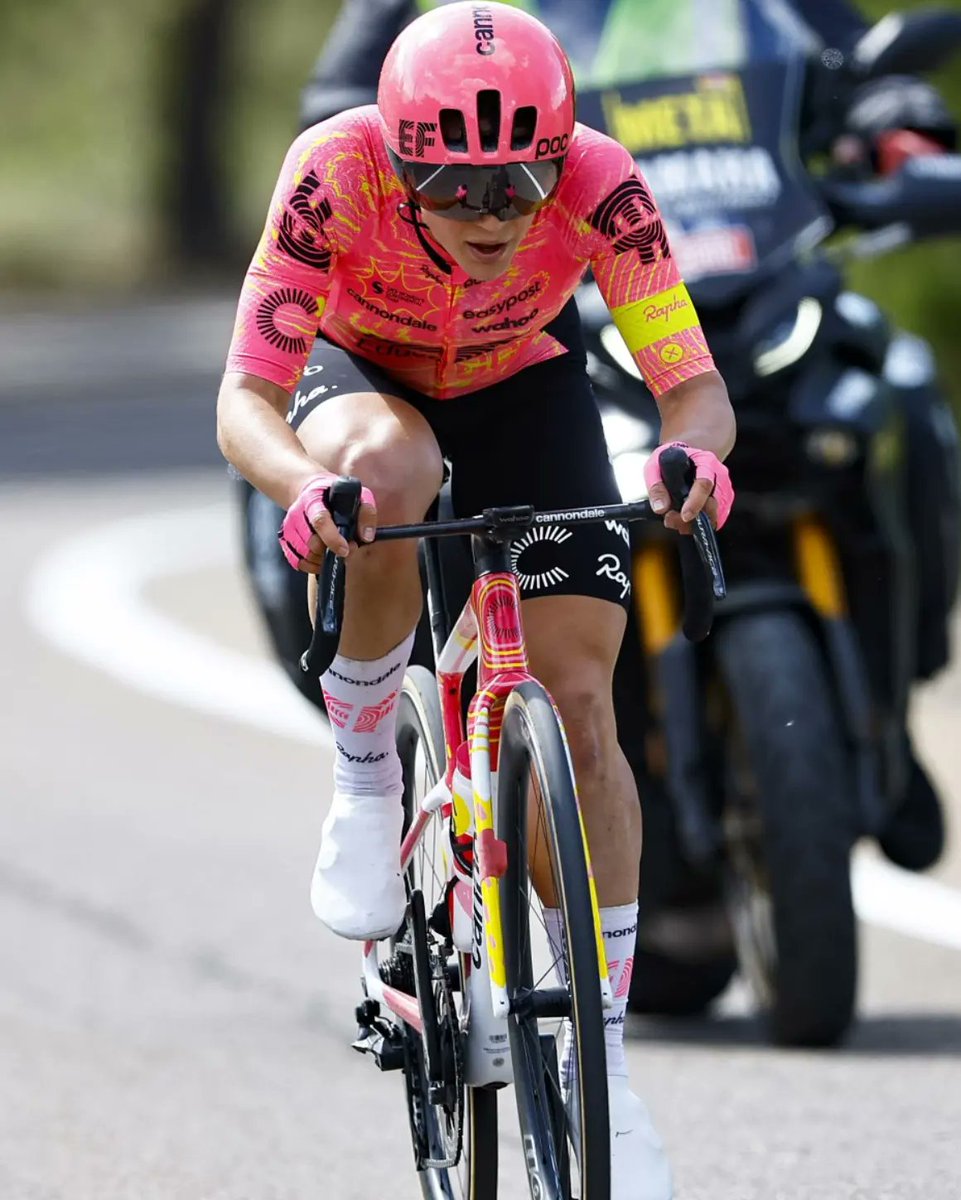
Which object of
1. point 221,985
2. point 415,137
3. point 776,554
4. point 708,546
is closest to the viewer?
point 708,546

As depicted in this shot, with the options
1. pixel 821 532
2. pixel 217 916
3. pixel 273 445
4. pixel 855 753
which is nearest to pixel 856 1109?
pixel 855 753

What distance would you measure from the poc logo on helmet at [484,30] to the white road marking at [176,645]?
386cm

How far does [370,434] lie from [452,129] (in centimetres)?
52

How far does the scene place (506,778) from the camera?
411 cm

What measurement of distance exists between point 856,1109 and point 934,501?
5.48 ft

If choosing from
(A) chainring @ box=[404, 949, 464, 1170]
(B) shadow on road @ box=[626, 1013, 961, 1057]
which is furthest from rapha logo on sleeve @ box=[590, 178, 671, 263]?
(B) shadow on road @ box=[626, 1013, 961, 1057]

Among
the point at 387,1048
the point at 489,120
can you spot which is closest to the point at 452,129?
the point at 489,120

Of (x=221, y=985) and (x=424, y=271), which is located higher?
(x=424, y=271)

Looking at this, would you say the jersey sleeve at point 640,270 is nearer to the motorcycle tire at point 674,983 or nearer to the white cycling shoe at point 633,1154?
the white cycling shoe at point 633,1154

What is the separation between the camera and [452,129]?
13.5ft

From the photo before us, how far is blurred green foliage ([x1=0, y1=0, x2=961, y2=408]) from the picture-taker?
43219 mm

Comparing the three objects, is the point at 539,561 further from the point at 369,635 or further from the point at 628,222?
the point at 628,222

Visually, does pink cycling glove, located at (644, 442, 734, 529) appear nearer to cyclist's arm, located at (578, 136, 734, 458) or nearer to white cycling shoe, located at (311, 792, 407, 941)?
cyclist's arm, located at (578, 136, 734, 458)

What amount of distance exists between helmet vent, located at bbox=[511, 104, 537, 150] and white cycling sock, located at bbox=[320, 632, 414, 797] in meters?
0.94
